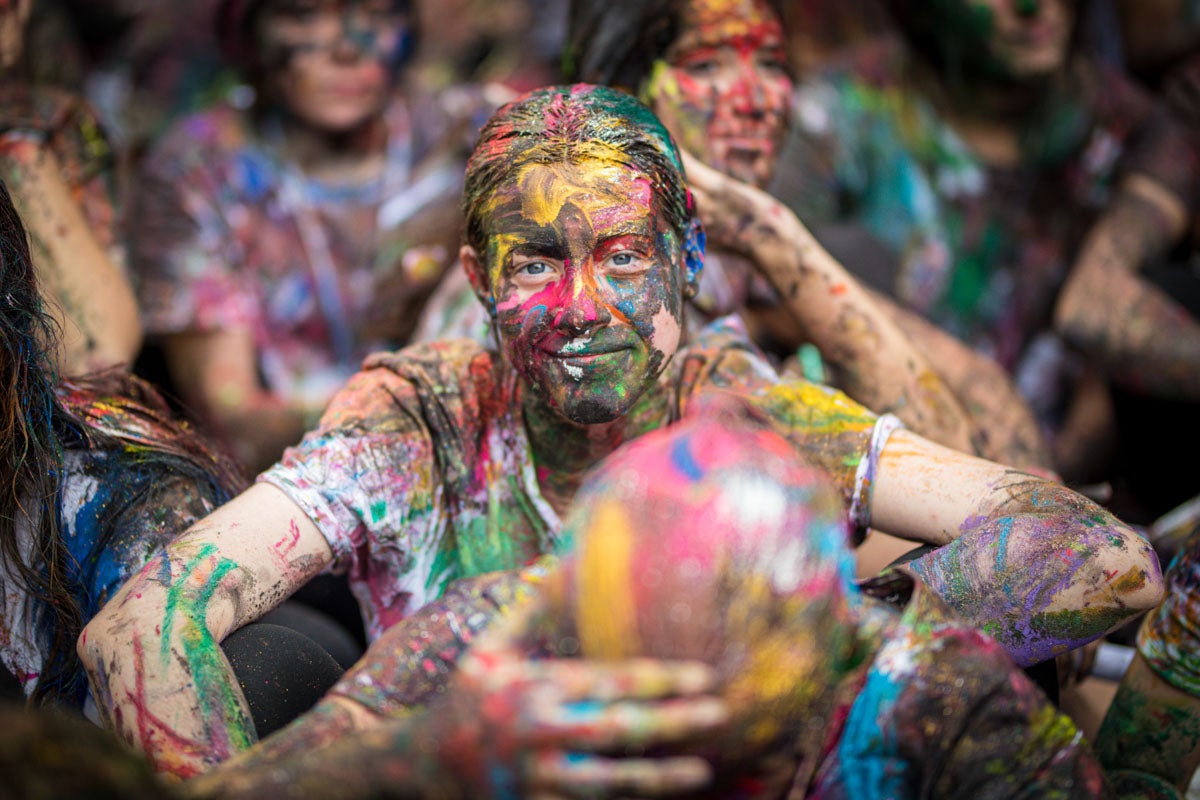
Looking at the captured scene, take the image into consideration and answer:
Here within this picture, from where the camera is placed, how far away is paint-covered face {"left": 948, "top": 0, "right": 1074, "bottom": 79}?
3.41 metres

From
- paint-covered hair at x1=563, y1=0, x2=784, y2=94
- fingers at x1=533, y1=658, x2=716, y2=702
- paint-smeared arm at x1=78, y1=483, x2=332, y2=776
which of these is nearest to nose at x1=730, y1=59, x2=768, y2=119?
paint-covered hair at x1=563, y1=0, x2=784, y2=94

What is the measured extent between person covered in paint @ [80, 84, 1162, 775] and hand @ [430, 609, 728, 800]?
25.2 inches

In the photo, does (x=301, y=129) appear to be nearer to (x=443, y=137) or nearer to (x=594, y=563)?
(x=443, y=137)

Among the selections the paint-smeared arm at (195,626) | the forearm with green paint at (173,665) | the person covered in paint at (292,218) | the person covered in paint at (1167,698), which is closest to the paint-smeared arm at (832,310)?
the person covered in paint at (1167,698)

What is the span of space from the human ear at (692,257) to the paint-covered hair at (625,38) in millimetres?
867

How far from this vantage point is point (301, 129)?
369 cm

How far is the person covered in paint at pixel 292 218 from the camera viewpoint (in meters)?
3.28

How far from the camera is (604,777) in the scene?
110 cm

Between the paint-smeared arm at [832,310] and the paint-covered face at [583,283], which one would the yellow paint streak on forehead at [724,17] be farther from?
the paint-covered face at [583,283]

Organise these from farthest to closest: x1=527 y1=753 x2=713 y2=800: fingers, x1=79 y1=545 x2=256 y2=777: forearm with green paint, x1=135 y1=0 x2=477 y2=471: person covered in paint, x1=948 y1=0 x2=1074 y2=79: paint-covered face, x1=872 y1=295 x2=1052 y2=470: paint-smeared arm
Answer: x1=948 y1=0 x2=1074 y2=79: paint-covered face < x1=135 y1=0 x2=477 y2=471: person covered in paint < x1=872 y1=295 x2=1052 y2=470: paint-smeared arm < x1=79 y1=545 x2=256 y2=777: forearm with green paint < x1=527 y1=753 x2=713 y2=800: fingers

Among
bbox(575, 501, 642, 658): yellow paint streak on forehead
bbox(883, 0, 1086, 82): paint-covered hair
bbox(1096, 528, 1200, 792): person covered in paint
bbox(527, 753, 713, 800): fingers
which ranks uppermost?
bbox(883, 0, 1086, 82): paint-covered hair

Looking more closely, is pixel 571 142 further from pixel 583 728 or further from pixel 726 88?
pixel 583 728

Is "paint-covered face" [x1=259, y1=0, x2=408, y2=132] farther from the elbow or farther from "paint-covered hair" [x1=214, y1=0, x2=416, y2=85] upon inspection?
the elbow

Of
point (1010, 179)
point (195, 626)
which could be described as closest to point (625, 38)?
point (1010, 179)
